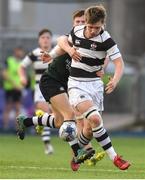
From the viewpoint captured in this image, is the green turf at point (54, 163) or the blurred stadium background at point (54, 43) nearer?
the green turf at point (54, 163)

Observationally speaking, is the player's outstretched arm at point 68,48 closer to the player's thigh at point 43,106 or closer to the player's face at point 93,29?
the player's face at point 93,29

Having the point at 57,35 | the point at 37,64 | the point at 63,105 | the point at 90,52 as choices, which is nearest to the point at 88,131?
the point at 63,105

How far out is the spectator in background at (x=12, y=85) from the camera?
2694cm

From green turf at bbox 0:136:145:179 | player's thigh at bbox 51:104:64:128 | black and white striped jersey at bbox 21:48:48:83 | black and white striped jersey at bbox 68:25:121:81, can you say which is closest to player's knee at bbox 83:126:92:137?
green turf at bbox 0:136:145:179

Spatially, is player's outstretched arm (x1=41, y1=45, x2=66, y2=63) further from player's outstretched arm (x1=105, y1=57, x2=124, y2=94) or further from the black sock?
player's outstretched arm (x1=105, y1=57, x2=124, y2=94)

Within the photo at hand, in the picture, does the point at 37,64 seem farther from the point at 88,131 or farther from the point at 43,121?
the point at 88,131

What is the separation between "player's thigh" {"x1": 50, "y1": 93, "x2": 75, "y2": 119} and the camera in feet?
49.5

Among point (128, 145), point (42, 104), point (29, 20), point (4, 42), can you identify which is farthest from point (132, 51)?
point (42, 104)

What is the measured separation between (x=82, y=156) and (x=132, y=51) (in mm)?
18947

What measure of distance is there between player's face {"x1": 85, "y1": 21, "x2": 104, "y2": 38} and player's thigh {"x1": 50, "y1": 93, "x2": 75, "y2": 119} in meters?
1.28

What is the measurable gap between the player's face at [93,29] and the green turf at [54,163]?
1.93m

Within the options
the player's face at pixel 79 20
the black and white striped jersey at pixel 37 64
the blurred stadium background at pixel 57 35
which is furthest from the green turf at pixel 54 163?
the blurred stadium background at pixel 57 35

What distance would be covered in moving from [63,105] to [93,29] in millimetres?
1506

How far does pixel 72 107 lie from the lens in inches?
592
